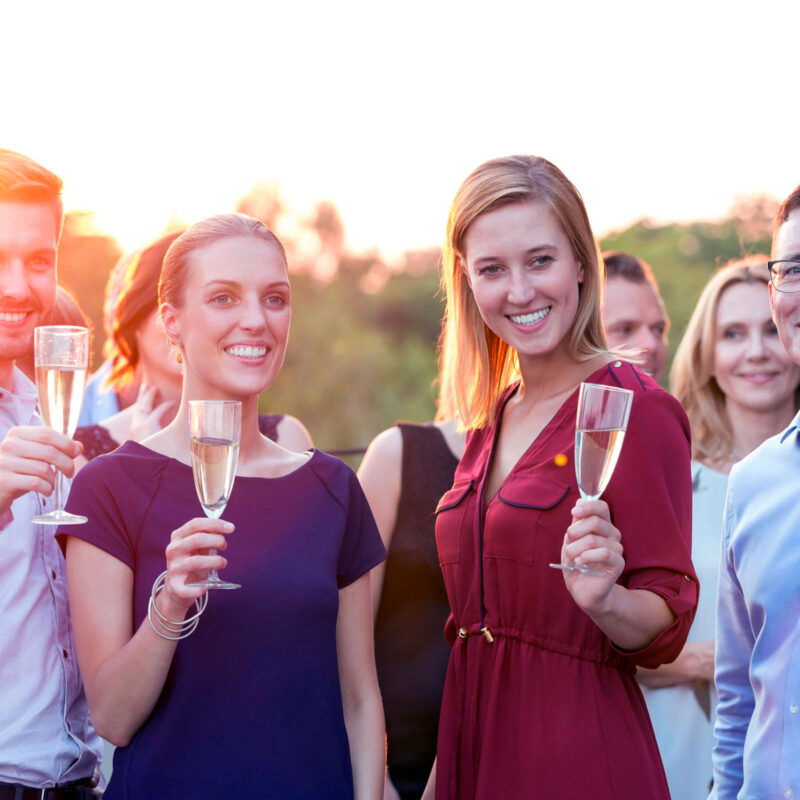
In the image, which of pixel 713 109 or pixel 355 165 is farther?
pixel 355 165

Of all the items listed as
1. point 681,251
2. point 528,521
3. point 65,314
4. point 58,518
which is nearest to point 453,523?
point 528,521

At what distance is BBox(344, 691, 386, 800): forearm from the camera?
9.56 ft

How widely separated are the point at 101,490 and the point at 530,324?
1311mm

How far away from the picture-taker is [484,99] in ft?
104

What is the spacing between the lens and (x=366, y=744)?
9.71ft

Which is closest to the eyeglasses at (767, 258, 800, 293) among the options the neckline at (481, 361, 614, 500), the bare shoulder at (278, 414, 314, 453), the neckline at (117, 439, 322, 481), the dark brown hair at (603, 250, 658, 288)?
the neckline at (481, 361, 614, 500)

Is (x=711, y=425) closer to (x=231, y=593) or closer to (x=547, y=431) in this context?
(x=547, y=431)

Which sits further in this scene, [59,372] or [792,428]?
[792,428]

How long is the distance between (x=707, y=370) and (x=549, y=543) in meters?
2.32

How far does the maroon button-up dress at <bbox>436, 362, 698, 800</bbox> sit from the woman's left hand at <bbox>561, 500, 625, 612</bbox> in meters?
0.26

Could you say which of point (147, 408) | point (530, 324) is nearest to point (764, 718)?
point (530, 324)

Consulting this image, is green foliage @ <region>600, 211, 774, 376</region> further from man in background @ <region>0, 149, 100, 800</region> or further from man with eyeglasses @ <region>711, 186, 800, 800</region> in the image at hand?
man in background @ <region>0, 149, 100, 800</region>

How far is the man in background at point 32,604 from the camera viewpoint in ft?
9.32

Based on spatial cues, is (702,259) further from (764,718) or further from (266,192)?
(764,718)
